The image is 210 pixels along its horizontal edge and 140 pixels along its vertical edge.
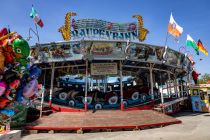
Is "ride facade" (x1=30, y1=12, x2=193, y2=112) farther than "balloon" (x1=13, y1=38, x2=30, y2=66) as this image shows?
Yes

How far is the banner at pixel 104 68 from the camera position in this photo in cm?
1974

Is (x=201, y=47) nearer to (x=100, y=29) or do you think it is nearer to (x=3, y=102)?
(x=100, y=29)

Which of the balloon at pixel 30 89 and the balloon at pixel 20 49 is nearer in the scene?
the balloon at pixel 20 49

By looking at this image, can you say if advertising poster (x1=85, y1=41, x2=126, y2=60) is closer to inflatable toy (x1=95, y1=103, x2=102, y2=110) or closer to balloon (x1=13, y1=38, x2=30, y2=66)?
inflatable toy (x1=95, y1=103, x2=102, y2=110)

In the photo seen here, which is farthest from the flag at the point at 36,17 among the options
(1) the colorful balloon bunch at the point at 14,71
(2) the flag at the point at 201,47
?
(2) the flag at the point at 201,47

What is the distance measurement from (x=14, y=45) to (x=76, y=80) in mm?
21242

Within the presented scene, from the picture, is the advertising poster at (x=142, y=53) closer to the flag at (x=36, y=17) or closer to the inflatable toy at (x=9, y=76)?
the flag at (x=36, y=17)

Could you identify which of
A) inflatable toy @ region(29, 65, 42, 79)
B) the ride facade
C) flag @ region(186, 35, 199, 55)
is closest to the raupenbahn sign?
the ride facade

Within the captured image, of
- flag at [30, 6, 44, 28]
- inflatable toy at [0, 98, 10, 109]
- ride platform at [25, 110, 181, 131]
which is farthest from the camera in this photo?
flag at [30, 6, 44, 28]

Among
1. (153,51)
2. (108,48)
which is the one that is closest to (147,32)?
(153,51)

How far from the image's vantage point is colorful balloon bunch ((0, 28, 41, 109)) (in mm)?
5141

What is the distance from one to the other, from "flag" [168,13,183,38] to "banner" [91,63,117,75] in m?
6.26

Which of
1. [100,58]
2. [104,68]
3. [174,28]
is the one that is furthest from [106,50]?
[174,28]

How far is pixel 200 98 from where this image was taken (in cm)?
2514
